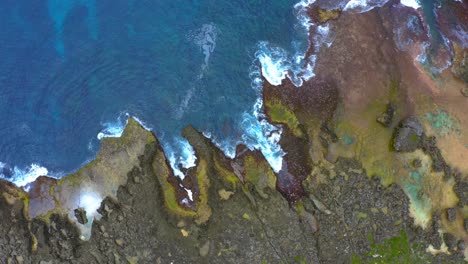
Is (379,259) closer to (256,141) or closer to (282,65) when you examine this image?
(256,141)

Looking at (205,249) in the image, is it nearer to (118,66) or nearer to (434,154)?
(118,66)

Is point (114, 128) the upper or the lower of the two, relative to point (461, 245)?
upper

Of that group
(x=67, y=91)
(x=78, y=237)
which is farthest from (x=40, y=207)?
(x=67, y=91)

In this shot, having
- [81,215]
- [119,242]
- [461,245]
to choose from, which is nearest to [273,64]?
[119,242]

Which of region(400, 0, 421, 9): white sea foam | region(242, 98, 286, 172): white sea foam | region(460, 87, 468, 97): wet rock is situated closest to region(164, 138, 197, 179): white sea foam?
region(242, 98, 286, 172): white sea foam

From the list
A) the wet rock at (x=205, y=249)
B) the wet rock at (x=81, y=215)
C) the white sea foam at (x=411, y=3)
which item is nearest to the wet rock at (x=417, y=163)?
the white sea foam at (x=411, y=3)

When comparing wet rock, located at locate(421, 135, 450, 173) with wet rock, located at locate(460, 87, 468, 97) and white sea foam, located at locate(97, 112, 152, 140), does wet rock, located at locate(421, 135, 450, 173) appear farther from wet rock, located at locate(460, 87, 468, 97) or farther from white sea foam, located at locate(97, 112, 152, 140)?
white sea foam, located at locate(97, 112, 152, 140)
